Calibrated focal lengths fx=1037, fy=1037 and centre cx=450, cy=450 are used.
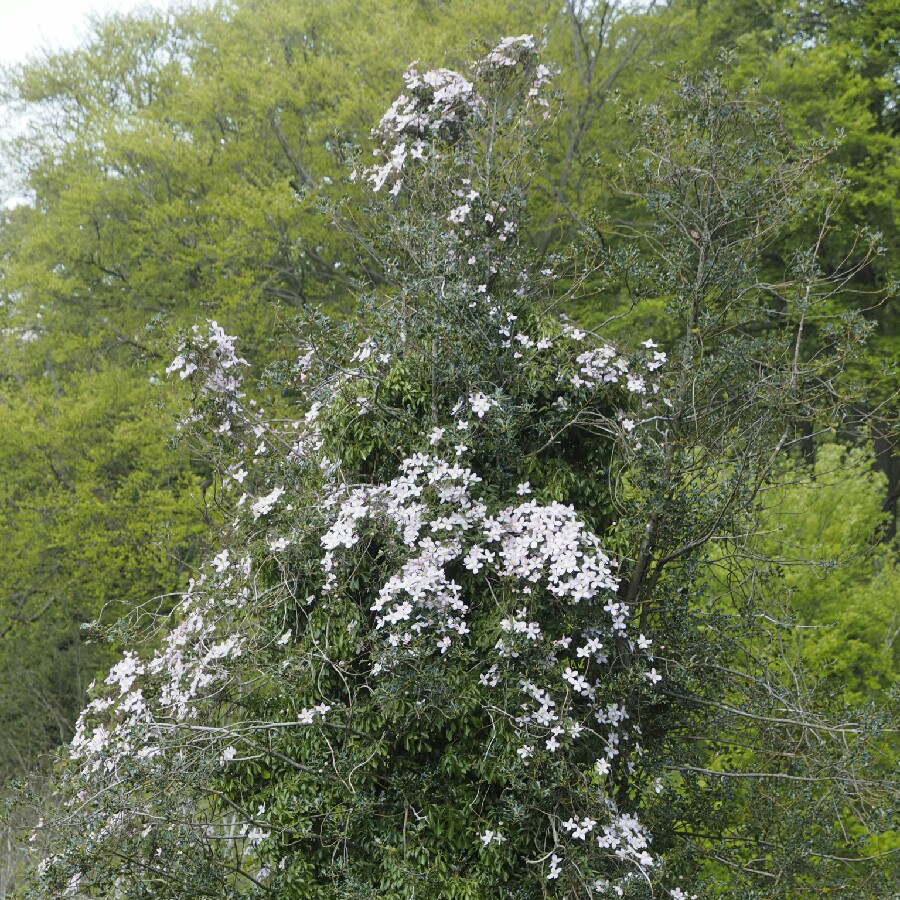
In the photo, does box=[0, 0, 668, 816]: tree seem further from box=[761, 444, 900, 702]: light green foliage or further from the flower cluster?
the flower cluster

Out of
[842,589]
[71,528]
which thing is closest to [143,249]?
[71,528]

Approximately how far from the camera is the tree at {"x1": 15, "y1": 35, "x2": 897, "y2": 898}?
4.30 metres

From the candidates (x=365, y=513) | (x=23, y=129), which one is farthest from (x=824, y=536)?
(x=23, y=129)

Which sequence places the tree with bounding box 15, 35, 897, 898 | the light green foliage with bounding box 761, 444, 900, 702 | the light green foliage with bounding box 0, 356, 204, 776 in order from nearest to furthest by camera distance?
the tree with bounding box 15, 35, 897, 898, the light green foliage with bounding box 761, 444, 900, 702, the light green foliage with bounding box 0, 356, 204, 776

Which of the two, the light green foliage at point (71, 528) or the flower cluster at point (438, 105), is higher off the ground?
the flower cluster at point (438, 105)

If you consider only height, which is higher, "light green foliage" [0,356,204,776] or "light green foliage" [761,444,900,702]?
"light green foliage" [0,356,204,776]

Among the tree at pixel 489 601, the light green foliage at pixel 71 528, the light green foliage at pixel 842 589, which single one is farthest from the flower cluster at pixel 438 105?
the light green foliage at pixel 71 528

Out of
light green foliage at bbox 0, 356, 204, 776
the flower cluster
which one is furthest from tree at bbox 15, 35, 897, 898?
light green foliage at bbox 0, 356, 204, 776

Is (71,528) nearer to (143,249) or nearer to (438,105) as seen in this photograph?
(143,249)

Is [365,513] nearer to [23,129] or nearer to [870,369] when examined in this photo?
[870,369]

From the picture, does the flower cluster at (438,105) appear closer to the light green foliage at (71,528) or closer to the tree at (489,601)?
the tree at (489,601)

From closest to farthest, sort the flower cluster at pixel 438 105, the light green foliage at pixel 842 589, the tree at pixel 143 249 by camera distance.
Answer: the flower cluster at pixel 438 105
the light green foliage at pixel 842 589
the tree at pixel 143 249

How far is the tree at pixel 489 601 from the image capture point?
4.30 m

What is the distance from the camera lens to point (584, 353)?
190 inches
